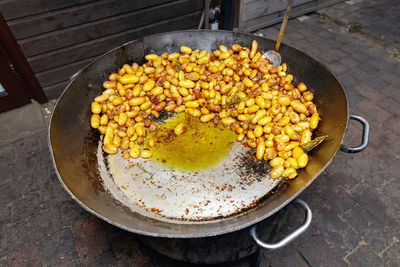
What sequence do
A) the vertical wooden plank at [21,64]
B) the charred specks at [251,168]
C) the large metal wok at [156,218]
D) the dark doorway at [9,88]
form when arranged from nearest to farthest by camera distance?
the large metal wok at [156,218]
the charred specks at [251,168]
the vertical wooden plank at [21,64]
the dark doorway at [9,88]

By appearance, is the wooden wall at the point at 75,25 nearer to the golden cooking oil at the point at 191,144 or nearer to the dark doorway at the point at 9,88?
the dark doorway at the point at 9,88

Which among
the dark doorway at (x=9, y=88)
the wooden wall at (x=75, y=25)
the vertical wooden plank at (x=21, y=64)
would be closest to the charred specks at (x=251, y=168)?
the wooden wall at (x=75, y=25)

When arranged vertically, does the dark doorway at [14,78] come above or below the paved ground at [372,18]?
above

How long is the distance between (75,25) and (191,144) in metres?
2.14

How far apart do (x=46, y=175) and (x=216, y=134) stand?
1827 millimetres

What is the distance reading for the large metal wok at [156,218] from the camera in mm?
1479

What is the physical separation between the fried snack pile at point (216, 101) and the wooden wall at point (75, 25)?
45.5 inches

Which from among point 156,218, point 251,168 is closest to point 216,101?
point 251,168

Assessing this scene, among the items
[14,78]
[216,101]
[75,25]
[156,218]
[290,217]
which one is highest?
[75,25]

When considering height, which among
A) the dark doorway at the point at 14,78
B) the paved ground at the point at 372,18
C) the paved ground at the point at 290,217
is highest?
the dark doorway at the point at 14,78

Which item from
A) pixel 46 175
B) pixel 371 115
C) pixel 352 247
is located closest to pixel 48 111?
pixel 46 175

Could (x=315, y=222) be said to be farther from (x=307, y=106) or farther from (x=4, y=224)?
(x=4, y=224)

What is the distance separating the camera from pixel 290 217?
2.38 meters

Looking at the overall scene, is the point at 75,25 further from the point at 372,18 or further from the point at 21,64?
the point at 372,18
